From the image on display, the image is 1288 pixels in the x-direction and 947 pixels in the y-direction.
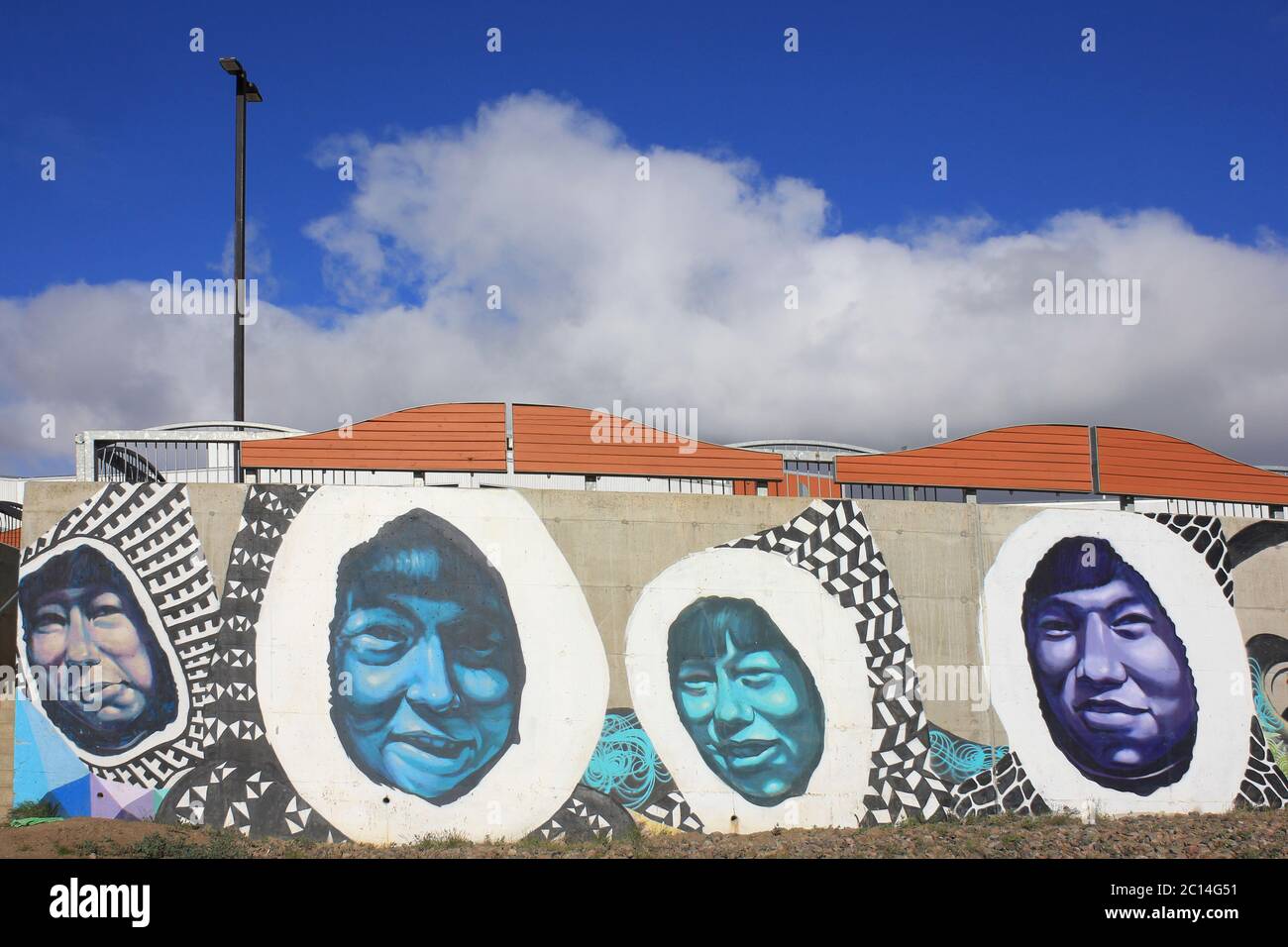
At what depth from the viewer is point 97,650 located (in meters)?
14.2

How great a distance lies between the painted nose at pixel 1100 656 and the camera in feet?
54.7

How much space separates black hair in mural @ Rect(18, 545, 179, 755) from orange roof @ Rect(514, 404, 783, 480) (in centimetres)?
569

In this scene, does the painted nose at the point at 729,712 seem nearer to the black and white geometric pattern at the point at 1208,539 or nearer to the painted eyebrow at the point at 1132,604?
the painted eyebrow at the point at 1132,604

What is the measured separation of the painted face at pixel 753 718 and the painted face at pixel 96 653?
24.0 feet

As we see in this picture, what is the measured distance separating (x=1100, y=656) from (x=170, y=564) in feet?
45.7

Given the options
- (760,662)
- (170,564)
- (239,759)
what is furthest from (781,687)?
(170,564)

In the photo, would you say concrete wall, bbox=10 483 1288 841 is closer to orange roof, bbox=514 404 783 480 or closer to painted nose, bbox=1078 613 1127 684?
painted nose, bbox=1078 613 1127 684

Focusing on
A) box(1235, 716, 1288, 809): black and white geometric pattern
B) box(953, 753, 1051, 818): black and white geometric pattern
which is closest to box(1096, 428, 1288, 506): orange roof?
box(1235, 716, 1288, 809): black and white geometric pattern

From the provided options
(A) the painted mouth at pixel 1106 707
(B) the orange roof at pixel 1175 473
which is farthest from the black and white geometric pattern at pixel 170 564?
(B) the orange roof at pixel 1175 473

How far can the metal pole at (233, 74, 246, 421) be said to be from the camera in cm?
2322
